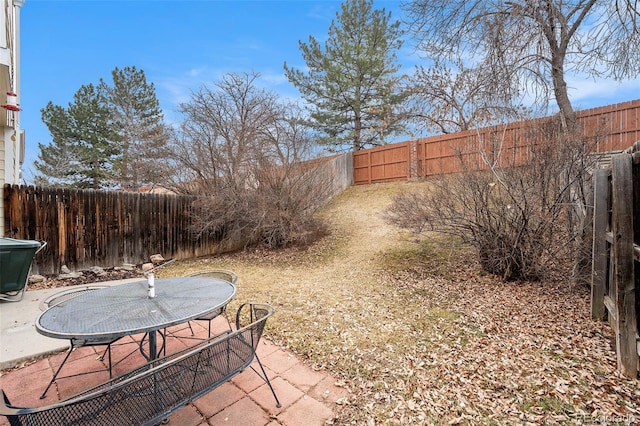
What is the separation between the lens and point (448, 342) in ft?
9.96

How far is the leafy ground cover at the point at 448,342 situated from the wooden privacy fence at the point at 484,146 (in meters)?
1.98

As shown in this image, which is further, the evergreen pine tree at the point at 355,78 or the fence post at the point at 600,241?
the evergreen pine tree at the point at 355,78

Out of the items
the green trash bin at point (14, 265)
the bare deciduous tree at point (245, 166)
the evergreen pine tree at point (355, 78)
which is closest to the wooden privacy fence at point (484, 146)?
the evergreen pine tree at point (355, 78)

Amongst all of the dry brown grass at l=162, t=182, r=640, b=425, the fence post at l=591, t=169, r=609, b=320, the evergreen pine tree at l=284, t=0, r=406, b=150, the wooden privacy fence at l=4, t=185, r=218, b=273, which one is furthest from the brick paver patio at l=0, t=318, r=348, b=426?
the evergreen pine tree at l=284, t=0, r=406, b=150

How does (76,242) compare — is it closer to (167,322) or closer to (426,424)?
(167,322)

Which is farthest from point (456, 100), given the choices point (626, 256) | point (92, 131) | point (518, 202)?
point (92, 131)

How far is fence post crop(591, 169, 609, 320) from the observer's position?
3273 mm

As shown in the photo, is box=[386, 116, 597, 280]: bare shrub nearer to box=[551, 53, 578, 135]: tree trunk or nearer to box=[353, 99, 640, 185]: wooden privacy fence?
box=[353, 99, 640, 185]: wooden privacy fence

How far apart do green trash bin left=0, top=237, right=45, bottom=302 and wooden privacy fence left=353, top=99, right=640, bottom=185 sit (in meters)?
6.62

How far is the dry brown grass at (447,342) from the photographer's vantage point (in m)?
2.13

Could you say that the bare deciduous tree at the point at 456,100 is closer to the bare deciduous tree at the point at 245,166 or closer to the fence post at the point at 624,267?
the fence post at the point at 624,267

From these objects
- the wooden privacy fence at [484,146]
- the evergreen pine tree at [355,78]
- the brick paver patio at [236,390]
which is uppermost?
the evergreen pine tree at [355,78]

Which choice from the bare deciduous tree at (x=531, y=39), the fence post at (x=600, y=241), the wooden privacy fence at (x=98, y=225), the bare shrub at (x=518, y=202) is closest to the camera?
the fence post at (x=600, y=241)

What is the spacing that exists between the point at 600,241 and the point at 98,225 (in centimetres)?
823
